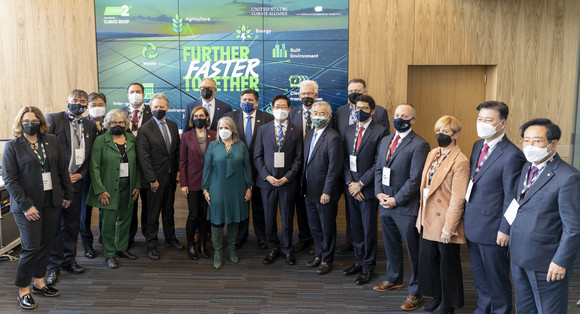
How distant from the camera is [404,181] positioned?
3.90 meters

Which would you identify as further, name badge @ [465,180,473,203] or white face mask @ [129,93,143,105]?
white face mask @ [129,93,143,105]

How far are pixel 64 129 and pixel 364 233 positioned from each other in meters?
3.12

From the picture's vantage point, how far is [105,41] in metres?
6.18

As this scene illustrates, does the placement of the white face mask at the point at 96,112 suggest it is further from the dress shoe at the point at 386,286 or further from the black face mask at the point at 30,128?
the dress shoe at the point at 386,286

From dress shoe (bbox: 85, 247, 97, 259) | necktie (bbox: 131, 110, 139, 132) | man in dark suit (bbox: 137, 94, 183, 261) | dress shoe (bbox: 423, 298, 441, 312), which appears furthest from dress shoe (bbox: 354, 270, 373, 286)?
necktie (bbox: 131, 110, 139, 132)

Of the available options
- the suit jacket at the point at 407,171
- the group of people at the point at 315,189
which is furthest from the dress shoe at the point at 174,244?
the suit jacket at the point at 407,171

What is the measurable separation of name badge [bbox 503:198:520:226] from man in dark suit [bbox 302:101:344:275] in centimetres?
174

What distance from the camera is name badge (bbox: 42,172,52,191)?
3883 mm

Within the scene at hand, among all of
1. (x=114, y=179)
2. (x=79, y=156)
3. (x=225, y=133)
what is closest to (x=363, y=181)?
(x=225, y=133)

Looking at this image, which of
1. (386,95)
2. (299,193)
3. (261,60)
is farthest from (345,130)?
(261,60)

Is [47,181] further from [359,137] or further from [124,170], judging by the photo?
[359,137]

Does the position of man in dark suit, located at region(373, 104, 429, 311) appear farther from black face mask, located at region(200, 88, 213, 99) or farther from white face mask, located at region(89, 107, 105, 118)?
white face mask, located at region(89, 107, 105, 118)

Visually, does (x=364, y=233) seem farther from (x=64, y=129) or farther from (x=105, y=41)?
(x=105, y=41)

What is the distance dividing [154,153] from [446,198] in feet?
9.85
